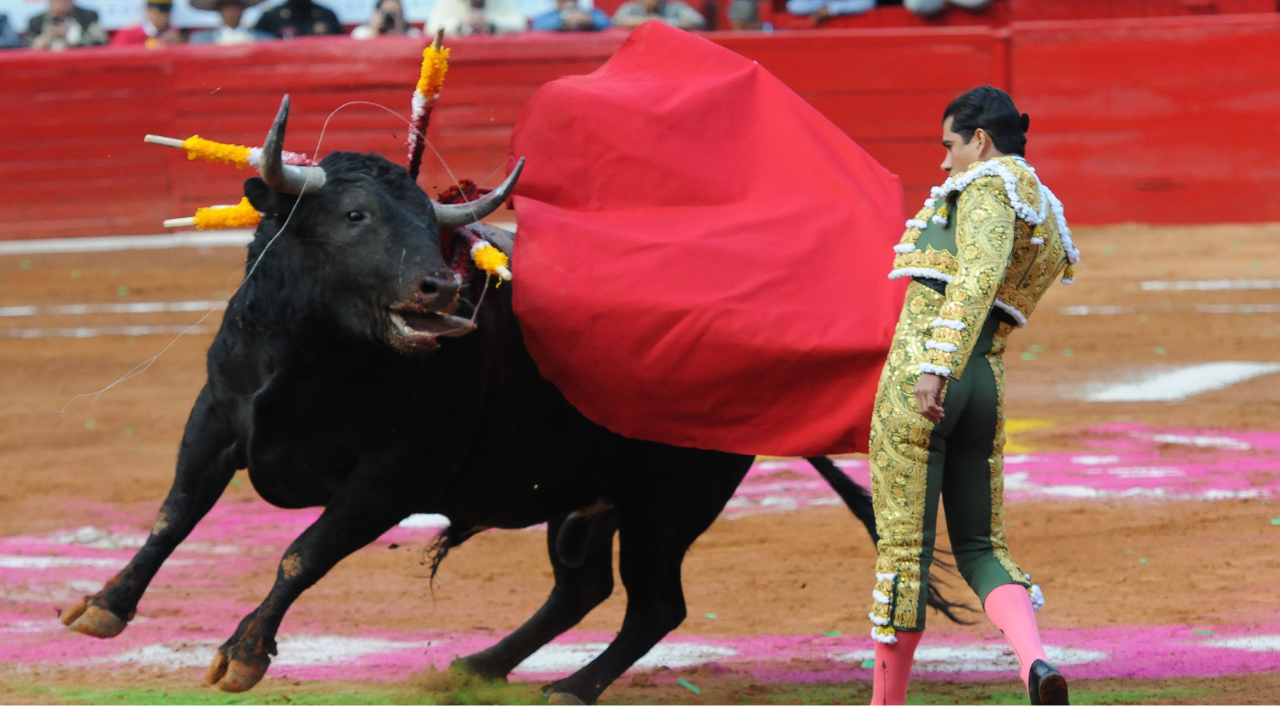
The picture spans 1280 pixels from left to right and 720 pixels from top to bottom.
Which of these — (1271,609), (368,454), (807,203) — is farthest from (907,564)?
(1271,609)

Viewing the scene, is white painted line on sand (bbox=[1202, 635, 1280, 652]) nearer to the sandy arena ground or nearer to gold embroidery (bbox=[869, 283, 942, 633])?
the sandy arena ground

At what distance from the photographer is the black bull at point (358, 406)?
128 inches

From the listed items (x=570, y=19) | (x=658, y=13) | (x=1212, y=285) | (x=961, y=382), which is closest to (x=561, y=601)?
(x=961, y=382)

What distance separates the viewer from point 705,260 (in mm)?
3555

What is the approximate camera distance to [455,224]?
3.49 m

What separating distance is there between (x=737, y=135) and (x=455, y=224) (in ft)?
2.52

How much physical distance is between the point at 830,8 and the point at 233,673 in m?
10.4

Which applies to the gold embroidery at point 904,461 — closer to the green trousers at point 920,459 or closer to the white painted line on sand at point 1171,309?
the green trousers at point 920,459

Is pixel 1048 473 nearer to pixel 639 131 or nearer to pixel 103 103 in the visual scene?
pixel 639 131

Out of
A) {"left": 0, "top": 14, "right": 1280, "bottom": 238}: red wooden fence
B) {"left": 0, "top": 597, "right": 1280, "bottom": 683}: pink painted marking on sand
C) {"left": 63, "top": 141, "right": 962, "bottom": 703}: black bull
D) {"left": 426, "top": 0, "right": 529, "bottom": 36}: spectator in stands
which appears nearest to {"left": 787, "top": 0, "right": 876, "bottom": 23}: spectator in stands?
{"left": 0, "top": 14, "right": 1280, "bottom": 238}: red wooden fence

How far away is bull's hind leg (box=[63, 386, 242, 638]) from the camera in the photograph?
3.33 meters

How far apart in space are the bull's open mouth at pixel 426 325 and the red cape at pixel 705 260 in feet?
1.02

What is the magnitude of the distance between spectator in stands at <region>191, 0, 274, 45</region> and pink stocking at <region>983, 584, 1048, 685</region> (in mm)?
10155

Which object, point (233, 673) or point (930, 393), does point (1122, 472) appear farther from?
point (233, 673)
